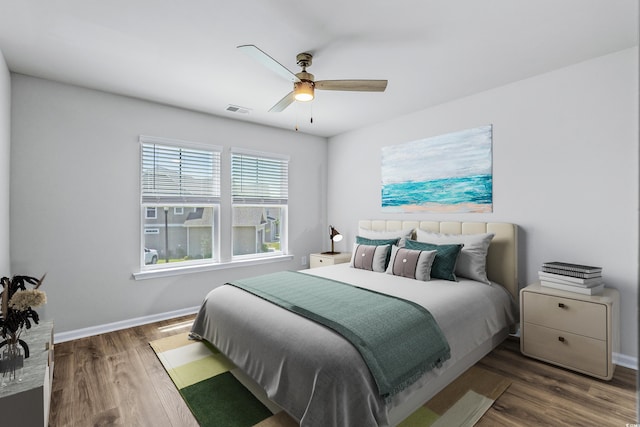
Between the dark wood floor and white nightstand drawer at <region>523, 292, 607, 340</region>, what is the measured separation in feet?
1.15

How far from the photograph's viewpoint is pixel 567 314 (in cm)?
249

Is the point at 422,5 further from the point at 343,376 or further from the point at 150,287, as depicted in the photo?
the point at 150,287

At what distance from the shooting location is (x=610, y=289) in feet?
8.50

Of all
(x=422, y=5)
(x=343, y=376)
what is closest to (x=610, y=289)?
(x=343, y=376)

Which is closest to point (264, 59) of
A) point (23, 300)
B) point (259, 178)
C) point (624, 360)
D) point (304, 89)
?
point (304, 89)

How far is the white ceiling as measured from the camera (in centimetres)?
204

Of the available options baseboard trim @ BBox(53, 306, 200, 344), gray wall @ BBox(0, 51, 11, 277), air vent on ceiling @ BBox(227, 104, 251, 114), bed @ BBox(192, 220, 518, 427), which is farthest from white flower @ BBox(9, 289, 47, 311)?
air vent on ceiling @ BBox(227, 104, 251, 114)

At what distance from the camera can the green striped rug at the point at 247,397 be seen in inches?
77.3

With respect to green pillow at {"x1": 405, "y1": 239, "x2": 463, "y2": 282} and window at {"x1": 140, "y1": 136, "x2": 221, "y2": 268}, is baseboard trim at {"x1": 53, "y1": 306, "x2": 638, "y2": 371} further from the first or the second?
green pillow at {"x1": 405, "y1": 239, "x2": 463, "y2": 282}

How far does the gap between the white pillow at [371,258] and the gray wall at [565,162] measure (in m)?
0.89

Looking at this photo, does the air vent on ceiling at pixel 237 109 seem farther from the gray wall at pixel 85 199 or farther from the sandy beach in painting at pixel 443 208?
the sandy beach in painting at pixel 443 208

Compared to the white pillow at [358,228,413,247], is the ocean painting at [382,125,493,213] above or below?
above

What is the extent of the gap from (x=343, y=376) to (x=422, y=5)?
7.49ft

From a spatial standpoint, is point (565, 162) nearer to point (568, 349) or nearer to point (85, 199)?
point (568, 349)
